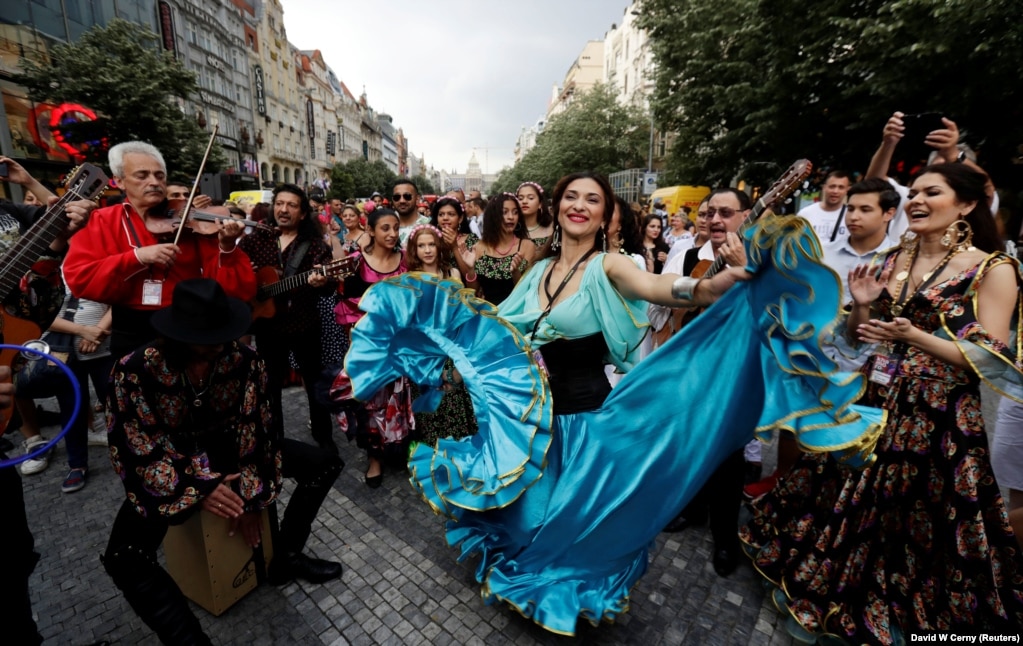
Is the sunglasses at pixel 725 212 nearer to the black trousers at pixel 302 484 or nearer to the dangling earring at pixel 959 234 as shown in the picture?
the dangling earring at pixel 959 234

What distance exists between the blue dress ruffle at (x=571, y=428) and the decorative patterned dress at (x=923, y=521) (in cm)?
86

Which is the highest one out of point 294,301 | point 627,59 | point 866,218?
point 627,59

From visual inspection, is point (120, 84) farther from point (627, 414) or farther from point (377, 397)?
point (627, 414)

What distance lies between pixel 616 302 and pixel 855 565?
5.61 feet

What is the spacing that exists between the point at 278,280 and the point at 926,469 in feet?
14.6

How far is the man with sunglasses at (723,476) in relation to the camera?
9.20ft

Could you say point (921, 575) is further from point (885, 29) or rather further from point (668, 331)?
point (885, 29)

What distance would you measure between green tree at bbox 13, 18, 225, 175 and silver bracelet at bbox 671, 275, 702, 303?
18.1m

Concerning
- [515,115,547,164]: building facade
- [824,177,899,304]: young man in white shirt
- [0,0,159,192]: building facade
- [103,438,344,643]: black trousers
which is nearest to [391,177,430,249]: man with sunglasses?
[103,438,344,643]: black trousers

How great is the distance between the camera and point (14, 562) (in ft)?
6.06

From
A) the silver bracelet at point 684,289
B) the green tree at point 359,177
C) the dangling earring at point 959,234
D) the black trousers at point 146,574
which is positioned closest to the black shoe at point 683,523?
the silver bracelet at point 684,289

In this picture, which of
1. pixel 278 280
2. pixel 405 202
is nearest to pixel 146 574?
pixel 278 280

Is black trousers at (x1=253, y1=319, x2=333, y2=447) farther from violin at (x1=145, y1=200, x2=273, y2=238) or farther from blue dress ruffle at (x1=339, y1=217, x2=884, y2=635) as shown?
blue dress ruffle at (x1=339, y1=217, x2=884, y2=635)

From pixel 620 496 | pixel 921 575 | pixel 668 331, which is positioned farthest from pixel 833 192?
pixel 620 496
